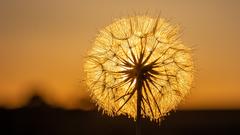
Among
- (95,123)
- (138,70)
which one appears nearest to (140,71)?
(138,70)

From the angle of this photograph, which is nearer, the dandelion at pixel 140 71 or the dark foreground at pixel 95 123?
the dandelion at pixel 140 71

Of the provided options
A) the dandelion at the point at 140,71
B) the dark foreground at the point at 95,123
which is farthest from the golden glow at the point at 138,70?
the dark foreground at the point at 95,123

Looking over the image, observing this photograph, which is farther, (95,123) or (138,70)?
(95,123)

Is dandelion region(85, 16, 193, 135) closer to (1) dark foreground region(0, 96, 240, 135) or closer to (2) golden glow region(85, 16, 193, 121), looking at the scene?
(2) golden glow region(85, 16, 193, 121)

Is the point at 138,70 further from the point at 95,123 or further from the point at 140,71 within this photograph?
the point at 95,123

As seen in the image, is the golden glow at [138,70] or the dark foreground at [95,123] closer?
the golden glow at [138,70]

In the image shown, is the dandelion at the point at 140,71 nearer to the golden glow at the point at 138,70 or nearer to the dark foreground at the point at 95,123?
the golden glow at the point at 138,70

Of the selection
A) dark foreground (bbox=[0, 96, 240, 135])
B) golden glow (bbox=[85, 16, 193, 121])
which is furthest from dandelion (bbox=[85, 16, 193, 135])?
dark foreground (bbox=[0, 96, 240, 135])

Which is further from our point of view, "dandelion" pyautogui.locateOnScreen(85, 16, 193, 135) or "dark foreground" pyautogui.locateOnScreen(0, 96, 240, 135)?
"dark foreground" pyautogui.locateOnScreen(0, 96, 240, 135)

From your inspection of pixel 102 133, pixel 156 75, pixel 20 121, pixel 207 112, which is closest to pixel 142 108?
pixel 156 75
